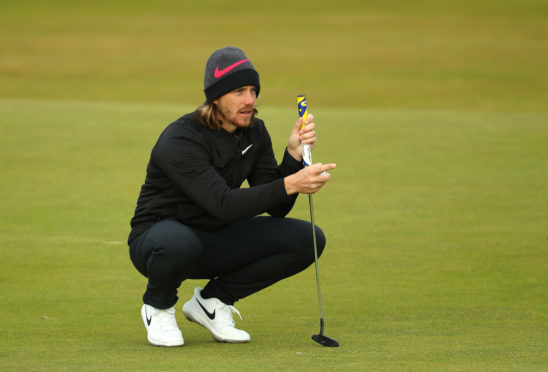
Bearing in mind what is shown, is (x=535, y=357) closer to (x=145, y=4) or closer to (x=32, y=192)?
(x=32, y=192)

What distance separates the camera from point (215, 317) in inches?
180

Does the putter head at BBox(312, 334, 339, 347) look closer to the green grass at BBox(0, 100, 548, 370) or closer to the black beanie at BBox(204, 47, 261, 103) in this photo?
the green grass at BBox(0, 100, 548, 370)

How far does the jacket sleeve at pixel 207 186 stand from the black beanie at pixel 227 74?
0.27 m

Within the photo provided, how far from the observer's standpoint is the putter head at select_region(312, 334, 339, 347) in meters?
4.26

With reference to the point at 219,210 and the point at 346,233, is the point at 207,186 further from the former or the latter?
the point at 346,233

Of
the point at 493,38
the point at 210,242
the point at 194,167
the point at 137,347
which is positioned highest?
the point at 493,38

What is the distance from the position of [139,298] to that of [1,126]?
25.9ft

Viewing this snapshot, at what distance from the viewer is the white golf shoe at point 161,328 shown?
14.3ft

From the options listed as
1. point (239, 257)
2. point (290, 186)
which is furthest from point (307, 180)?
point (239, 257)

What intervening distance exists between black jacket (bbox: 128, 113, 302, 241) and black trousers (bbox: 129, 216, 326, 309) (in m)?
0.09

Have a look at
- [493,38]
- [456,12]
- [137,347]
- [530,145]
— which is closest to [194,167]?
[137,347]

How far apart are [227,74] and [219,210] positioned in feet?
2.12

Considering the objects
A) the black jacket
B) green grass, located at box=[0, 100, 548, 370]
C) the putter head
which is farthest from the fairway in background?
the putter head

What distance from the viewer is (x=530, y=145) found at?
12234 millimetres
